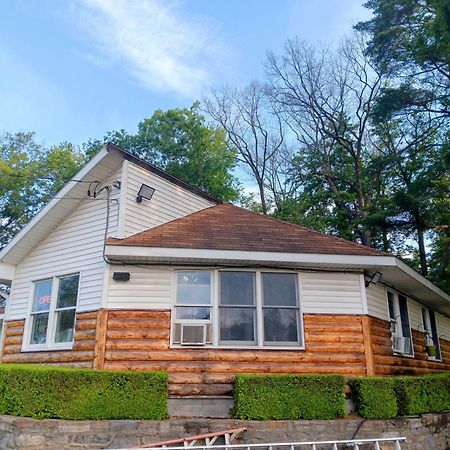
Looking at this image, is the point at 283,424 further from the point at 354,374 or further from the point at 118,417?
the point at 118,417

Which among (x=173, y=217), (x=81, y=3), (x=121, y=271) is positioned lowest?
(x=121, y=271)

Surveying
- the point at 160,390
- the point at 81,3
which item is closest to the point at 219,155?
the point at 81,3

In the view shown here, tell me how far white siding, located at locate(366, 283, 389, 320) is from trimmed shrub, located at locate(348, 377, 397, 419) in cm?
157

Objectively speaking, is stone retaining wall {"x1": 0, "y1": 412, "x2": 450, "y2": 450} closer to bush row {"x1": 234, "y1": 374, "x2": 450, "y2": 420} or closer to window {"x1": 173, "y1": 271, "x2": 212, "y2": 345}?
bush row {"x1": 234, "y1": 374, "x2": 450, "y2": 420}

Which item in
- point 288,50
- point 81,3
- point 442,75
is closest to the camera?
point 81,3

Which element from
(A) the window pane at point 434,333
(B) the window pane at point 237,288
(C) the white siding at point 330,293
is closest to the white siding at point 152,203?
(B) the window pane at point 237,288

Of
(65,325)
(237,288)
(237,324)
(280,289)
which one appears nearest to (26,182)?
(65,325)

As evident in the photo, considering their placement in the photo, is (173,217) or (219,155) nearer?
(173,217)

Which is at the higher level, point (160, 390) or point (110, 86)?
point (110, 86)

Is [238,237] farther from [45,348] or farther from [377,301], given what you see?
[45,348]

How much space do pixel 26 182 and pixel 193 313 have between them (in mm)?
23182

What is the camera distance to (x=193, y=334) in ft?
25.1

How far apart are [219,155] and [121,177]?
17.1 metres

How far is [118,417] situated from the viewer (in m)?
6.30
